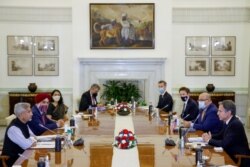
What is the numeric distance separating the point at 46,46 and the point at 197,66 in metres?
4.21

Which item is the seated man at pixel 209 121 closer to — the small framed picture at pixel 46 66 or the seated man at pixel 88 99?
the seated man at pixel 88 99

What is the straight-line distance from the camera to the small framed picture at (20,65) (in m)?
10.7

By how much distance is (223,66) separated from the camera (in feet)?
35.3

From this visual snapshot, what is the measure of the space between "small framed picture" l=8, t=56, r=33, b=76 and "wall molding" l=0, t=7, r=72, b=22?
1039 mm

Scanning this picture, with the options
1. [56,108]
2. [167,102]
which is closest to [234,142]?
[56,108]

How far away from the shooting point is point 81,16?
1016 centimetres

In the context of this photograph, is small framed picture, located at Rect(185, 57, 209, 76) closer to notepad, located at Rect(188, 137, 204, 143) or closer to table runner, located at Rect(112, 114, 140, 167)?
notepad, located at Rect(188, 137, 204, 143)

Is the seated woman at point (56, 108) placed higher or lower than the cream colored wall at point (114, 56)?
lower

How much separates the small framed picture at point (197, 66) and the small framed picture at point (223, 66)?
191 mm

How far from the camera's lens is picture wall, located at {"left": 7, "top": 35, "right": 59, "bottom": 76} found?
35.2 feet

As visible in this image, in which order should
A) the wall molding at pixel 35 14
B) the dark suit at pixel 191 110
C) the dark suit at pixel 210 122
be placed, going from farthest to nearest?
the wall molding at pixel 35 14 < the dark suit at pixel 191 110 < the dark suit at pixel 210 122

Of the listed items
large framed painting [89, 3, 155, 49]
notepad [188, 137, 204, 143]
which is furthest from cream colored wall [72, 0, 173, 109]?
notepad [188, 137, 204, 143]

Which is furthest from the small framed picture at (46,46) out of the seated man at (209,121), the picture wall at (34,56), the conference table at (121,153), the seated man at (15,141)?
the seated man at (15,141)

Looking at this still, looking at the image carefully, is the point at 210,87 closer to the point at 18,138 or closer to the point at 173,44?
the point at 173,44
